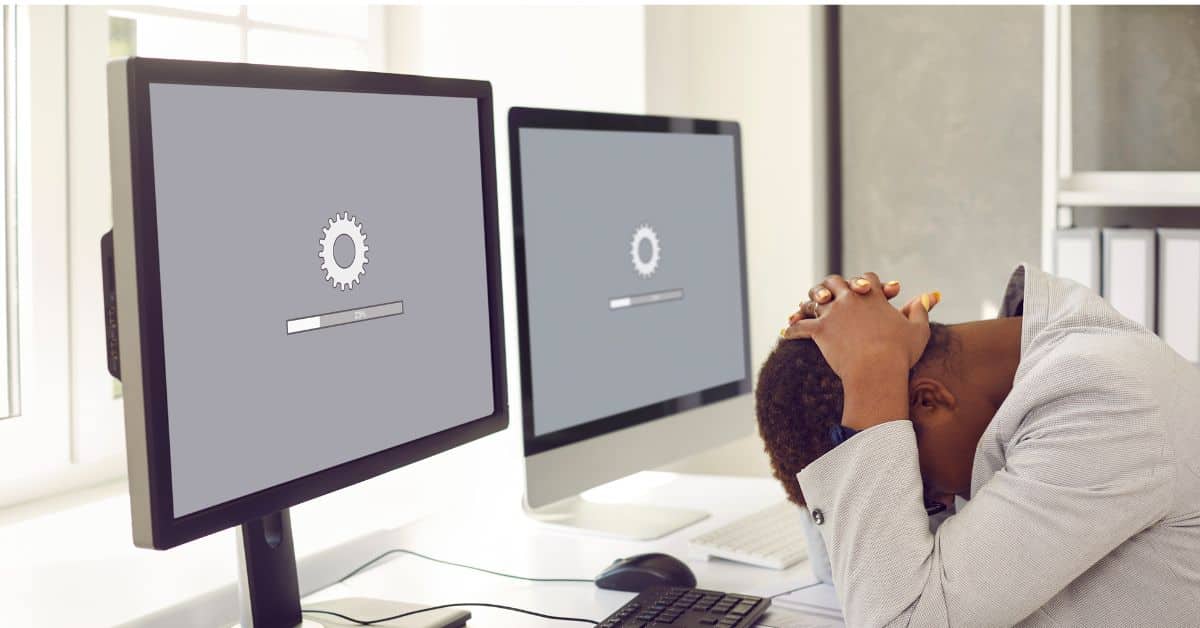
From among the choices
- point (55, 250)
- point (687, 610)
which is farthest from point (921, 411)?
point (55, 250)

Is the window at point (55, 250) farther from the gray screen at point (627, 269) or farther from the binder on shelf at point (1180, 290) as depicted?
the binder on shelf at point (1180, 290)

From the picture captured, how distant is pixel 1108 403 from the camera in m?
1.01

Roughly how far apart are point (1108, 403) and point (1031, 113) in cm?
151

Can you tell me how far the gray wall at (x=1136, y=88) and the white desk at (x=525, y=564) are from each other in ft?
2.90

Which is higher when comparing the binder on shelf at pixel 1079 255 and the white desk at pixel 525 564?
the binder on shelf at pixel 1079 255

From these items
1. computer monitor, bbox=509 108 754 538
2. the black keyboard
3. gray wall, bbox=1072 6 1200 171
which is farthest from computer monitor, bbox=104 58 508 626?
gray wall, bbox=1072 6 1200 171

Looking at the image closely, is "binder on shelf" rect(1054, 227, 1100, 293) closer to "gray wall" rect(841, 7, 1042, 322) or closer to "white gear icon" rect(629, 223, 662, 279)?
"gray wall" rect(841, 7, 1042, 322)

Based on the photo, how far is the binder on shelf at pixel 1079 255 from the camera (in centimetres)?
203

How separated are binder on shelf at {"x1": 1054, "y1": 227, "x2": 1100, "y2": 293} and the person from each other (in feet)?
2.94

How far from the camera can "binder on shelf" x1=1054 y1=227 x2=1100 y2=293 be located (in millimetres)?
2029

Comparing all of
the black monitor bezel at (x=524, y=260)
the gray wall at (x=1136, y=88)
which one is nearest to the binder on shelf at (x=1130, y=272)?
the gray wall at (x=1136, y=88)

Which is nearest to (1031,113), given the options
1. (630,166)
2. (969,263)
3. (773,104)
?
(969,263)

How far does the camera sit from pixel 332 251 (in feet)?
3.72

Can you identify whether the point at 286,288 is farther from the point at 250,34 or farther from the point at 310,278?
the point at 250,34
